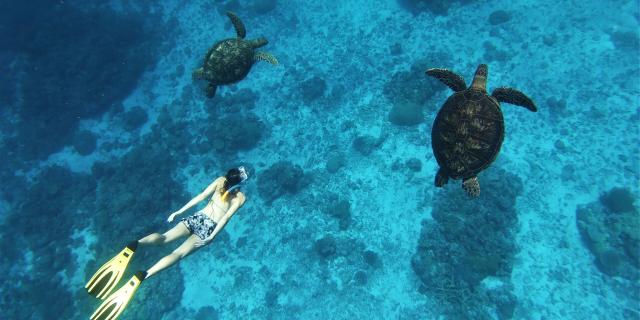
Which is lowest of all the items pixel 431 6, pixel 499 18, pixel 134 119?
pixel 499 18

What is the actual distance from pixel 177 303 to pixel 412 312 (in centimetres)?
1042

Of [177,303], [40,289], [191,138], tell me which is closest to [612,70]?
[191,138]

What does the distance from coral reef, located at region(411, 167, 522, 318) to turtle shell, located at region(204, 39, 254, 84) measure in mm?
9959

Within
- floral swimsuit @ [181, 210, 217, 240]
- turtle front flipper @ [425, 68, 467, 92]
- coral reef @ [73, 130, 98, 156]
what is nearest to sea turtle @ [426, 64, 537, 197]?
turtle front flipper @ [425, 68, 467, 92]

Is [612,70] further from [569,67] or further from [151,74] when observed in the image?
→ [151,74]

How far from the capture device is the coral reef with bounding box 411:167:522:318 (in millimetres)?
13156

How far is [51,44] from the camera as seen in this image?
2238 centimetres

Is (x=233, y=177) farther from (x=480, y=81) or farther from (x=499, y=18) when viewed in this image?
(x=499, y=18)

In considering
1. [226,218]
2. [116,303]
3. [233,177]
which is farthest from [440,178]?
[116,303]

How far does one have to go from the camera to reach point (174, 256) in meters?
7.55

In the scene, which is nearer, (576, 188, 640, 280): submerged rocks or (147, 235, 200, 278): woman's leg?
(147, 235, 200, 278): woman's leg

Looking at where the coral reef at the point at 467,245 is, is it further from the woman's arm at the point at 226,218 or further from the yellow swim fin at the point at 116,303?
the yellow swim fin at the point at 116,303

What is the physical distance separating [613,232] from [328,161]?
1271cm

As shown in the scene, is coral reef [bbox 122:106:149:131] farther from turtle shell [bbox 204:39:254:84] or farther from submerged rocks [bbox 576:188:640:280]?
submerged rocks [bbox 576:188:640:280]
